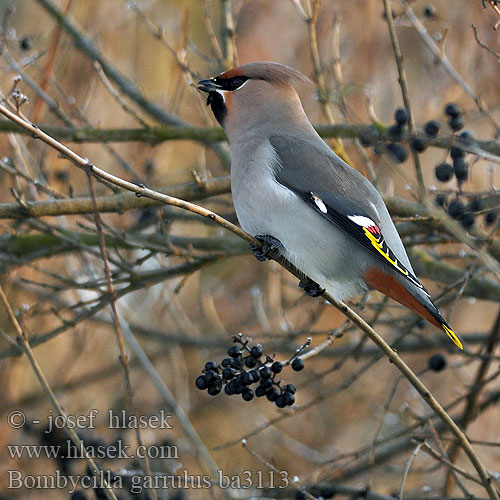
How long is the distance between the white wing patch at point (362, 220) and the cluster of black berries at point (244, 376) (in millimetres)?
593

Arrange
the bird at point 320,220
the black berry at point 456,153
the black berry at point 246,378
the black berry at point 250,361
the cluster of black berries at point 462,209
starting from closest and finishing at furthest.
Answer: the black berry at point 246,378
the black berry at point 250,361
the bird at point 320,220
the cluster of black berries at point 462,209
the black berry at point 456,153

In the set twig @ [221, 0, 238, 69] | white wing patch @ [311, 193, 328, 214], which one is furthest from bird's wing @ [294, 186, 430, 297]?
twig @ [221, 0, 238, 69]

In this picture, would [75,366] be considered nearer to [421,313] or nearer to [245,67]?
[245,67]

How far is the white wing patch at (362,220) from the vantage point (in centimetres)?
309

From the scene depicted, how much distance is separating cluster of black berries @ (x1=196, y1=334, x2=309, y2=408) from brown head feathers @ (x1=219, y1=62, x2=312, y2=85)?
153cm

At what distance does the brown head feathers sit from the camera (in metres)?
3.79

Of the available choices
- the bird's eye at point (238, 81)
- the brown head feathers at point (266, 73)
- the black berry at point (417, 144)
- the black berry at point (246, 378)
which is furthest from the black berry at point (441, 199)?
the black berry at point (246, 378)

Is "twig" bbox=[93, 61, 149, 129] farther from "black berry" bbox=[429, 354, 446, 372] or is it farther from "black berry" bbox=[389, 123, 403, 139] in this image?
"black berry" bbox=[429, 354, 446, 372]

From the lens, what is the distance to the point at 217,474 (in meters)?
3.31

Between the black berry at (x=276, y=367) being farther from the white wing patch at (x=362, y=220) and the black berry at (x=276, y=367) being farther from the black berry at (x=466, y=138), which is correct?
the black berry at (x=466, y=138)

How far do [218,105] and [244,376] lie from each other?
1634 millimetres

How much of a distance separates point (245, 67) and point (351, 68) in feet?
9.11

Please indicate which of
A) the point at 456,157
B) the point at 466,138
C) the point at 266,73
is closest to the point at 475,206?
the point at 456,157

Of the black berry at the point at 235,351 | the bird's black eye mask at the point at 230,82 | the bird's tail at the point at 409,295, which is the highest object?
the bird's black eye mask at the point at 230,82
